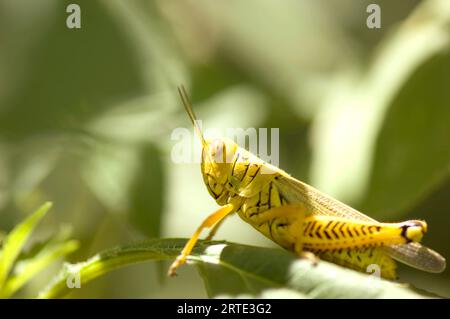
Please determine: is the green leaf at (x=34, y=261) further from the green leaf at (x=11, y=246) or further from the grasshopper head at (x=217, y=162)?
the grasshopper head at (x=217, y=162)

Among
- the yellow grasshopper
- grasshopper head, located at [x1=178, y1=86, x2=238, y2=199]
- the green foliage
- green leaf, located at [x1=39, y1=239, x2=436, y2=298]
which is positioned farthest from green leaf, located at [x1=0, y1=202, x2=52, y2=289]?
grasshopper head, located at [x1=178, y1=86, x2=238, y2=199]

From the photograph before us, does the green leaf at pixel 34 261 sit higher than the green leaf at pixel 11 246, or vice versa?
the green leaf at pixel 11 246

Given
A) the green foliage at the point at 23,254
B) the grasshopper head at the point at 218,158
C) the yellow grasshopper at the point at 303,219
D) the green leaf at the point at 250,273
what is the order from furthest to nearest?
1. the grasshopper head at the point at 218,158
2. the yellow grasshopper at the point at 303,219
3. the green foliage at the point at 23,254
4. the green leaf at the point at 250,273

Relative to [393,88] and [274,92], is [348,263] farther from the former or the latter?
[274,92]

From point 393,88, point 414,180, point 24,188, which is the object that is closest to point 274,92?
point 393,88

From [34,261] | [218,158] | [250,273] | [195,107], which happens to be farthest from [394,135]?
[34,261]

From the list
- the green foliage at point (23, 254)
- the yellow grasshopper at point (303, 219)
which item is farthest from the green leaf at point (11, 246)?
the yellow grasshopper at point (303, 219)

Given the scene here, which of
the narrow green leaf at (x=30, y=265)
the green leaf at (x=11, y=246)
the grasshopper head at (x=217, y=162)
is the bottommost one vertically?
the narrow green leaf at (x=30, y=265)
